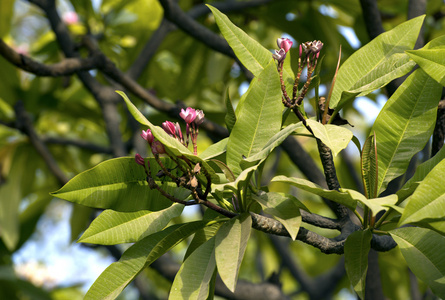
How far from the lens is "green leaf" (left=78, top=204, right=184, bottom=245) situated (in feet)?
2.45

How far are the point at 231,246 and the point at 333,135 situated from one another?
0.20 metres

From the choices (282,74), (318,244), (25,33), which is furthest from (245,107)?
(25,33)

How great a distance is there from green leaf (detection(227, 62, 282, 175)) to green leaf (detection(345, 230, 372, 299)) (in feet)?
0.64

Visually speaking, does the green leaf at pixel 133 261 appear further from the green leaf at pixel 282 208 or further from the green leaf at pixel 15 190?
the green leaf at pixel 15 190

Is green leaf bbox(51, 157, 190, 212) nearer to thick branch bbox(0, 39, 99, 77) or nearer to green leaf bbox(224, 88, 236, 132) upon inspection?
green leaf bbox(224, 88, 236, 132)

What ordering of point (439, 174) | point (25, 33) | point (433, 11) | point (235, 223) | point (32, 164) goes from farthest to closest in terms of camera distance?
point (25, 33), point (32, 164), point (433, 11), point (235, 223), point (439, 174)

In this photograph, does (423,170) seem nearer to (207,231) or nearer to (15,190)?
(207,231)

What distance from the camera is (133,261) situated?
716 mm

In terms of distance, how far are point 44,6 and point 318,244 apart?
1400mm

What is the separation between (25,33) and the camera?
477 cm

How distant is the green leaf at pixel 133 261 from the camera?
0.70 meters

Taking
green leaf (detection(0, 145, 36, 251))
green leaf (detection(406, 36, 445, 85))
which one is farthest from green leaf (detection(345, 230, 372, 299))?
green leaf (detection(0, 145, 36, 251))

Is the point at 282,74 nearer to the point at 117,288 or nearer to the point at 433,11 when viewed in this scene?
the point at 117,288

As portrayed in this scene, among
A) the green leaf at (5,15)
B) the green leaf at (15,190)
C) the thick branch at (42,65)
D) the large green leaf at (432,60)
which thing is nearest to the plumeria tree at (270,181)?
the large green leaf at (432,60)
